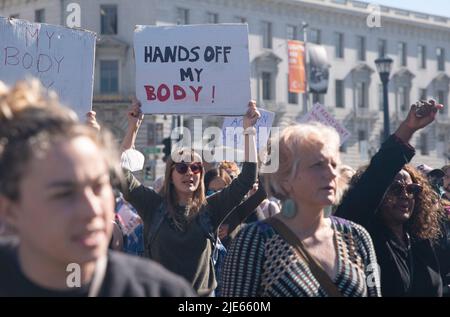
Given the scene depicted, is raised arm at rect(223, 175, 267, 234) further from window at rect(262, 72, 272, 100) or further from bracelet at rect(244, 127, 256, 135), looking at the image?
window at rect(262, 72, 272, 100)

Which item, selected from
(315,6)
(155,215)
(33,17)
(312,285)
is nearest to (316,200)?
(312,285)

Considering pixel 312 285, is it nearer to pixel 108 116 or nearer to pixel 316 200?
pixel 316 200

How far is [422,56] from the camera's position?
61594 mm

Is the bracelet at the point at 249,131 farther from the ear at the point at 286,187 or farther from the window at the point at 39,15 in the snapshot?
the window at the point at 39,15

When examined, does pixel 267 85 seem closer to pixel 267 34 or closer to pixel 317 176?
pixel 267 34

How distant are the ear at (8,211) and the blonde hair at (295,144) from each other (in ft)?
5.58

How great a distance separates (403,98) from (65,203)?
192ft

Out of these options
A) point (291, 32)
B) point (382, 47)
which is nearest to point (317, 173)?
point (291, 32)

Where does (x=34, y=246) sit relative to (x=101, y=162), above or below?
below

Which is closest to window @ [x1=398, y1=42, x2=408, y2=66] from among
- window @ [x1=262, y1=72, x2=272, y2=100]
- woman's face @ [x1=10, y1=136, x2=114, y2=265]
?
window @ [x1=262, y1=72, x2=272, y2=100]

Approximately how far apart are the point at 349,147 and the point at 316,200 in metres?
53.5

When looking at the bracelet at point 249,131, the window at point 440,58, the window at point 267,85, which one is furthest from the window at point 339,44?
the bracelet at point 249,131

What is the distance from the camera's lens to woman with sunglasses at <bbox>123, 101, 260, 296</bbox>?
542cm

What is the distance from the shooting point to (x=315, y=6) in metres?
54.7
